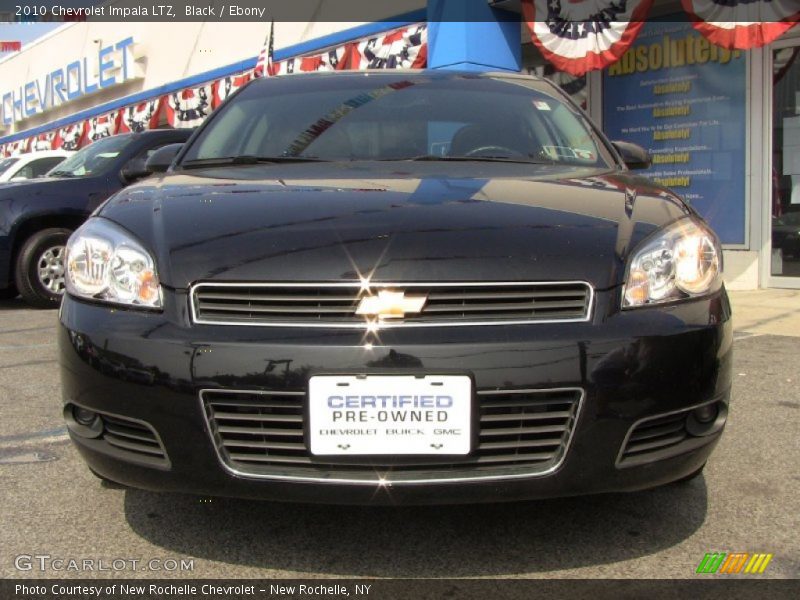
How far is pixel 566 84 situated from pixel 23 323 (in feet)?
21.6

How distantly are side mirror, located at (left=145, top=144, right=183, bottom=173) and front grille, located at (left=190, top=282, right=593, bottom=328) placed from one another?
125 cm

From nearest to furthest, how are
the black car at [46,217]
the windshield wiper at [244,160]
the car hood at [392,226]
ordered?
the car hood at [392,226]
the windshield wiper at [244,160]
the black car at [46,217]

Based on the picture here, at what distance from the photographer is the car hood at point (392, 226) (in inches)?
79.8

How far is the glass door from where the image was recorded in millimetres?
7863

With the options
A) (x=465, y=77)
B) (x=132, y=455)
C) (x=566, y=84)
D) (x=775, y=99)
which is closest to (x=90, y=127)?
(x=566, y=84)

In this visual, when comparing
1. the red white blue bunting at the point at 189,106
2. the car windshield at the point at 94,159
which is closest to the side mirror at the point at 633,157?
the car windshield at the point at 94,159

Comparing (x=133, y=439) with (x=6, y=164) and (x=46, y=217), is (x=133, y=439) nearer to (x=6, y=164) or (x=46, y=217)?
(x=46, y=217)

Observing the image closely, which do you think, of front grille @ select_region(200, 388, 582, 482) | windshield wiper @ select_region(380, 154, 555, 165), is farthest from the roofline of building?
front grille @ select_region(200, 388, 582, 482)

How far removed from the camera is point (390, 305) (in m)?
1.98

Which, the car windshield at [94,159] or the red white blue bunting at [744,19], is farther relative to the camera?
the car windshield at [94,159]

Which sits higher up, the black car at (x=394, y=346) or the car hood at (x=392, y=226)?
the car hood at (x=392, y=226)

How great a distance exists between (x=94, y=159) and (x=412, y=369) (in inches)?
254

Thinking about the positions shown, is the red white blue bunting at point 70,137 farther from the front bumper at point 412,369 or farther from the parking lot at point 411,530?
the front bumper at point 412,369

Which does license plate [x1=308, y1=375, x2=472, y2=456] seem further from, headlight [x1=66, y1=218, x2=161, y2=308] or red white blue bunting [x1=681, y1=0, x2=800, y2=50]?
red white blue bunting [x1=681, y1=0, x2=800, y2=50]
